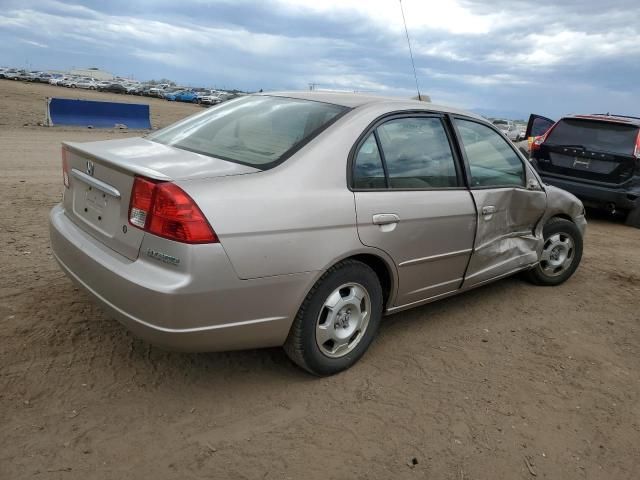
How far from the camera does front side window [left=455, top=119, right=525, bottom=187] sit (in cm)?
399

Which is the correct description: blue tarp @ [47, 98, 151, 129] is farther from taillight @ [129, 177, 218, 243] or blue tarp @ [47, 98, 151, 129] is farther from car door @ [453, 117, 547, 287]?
taillight @ [129, 177, 218, 243]

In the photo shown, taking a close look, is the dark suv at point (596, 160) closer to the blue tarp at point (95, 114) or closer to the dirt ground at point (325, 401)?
the dirt ground at point (325, 401)

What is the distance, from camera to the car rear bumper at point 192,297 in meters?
2.54

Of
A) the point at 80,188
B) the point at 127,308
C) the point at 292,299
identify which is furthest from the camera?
the point at 80,188

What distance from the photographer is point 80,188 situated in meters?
3.20

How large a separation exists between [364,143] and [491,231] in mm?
1429

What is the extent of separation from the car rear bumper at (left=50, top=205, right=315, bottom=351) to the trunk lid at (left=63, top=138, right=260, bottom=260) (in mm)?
108

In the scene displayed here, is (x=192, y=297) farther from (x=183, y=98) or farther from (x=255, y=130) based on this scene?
(x=183, y=98)

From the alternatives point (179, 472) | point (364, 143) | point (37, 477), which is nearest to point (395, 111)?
point (364, 143)

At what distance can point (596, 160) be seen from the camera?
26.6 ft

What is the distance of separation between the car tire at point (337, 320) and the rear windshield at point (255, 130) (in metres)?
0.74

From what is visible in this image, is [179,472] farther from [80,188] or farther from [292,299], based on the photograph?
[80,188]

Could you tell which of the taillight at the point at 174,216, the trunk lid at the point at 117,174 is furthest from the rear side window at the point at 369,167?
the taillight at the point at 174,216

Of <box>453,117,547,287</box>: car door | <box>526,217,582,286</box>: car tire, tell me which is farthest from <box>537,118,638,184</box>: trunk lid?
<box>453,117,547,287</box>: car door
